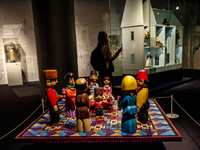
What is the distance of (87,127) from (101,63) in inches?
86.7

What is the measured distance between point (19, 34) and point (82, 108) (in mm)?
7794

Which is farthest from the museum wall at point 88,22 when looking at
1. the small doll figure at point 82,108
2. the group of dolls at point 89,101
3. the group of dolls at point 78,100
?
the small doll figure at point 82,108

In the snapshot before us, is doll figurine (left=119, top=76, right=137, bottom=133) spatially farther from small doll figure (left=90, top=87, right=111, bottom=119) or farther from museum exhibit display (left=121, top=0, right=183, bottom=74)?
museum exhibit display (left=121, top=0, right=183, bottom=74)

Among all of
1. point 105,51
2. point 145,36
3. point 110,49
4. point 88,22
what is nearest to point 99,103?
point 105,51

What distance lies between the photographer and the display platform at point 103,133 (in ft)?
7.98

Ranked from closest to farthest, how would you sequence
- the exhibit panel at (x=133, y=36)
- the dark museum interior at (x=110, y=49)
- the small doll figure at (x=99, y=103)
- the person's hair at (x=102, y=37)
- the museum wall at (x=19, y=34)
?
the small doll figure at (x=99, y=103) < the dark museum interior at (x=110, y=49) < the person's hair at (x=102, y=37) < the exhibit panel at (x=133, y=36) < the museum wall at (x=19, y=34)

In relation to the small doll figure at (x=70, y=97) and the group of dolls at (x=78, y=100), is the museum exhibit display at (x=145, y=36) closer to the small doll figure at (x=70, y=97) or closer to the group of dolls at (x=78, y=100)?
the group of dolls at (x=78, y=100)

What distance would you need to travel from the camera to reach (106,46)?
4430mm

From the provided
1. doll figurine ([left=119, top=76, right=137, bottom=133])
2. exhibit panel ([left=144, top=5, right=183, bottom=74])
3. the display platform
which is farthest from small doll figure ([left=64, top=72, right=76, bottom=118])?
exhibit panel ([left=144, top=5, right=183, bottom=74])

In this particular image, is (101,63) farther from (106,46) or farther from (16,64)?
(16,64)

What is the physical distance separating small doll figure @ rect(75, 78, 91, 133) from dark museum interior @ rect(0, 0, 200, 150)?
0.82 feet

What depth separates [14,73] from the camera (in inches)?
337

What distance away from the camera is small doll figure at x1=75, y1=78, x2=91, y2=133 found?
2.56m

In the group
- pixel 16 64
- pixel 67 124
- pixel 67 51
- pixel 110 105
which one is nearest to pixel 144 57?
pixel 67 51
